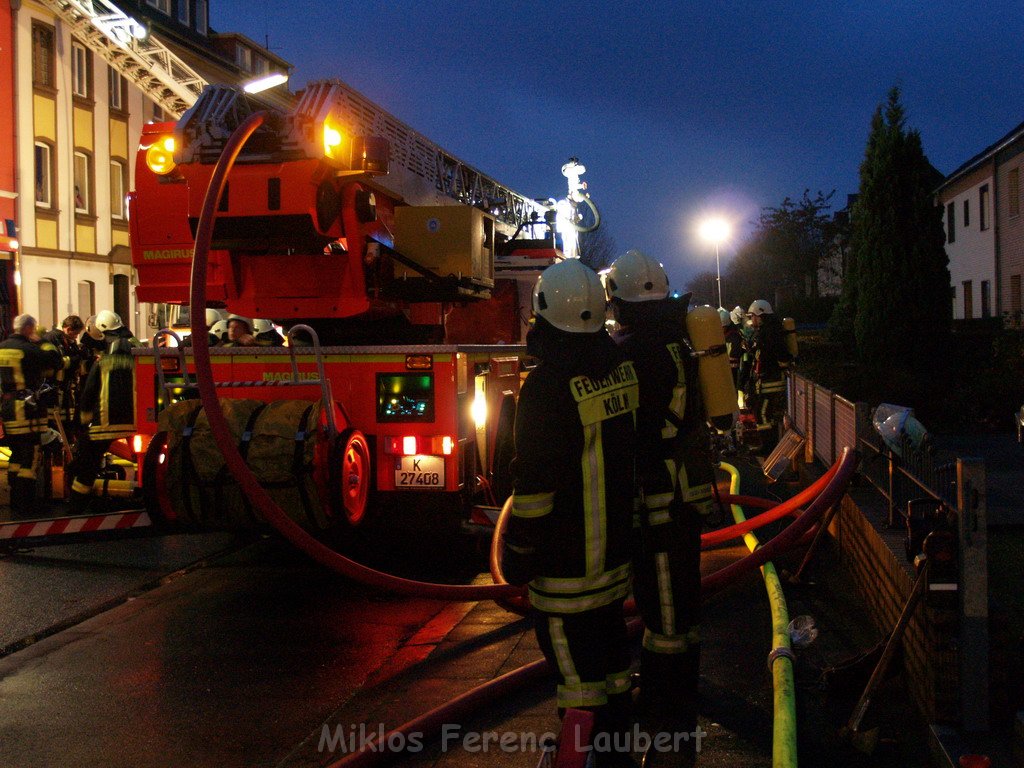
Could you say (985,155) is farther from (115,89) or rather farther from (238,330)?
Answer: (238,330)

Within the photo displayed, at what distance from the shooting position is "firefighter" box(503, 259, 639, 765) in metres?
3.48

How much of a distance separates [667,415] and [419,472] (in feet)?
8.86

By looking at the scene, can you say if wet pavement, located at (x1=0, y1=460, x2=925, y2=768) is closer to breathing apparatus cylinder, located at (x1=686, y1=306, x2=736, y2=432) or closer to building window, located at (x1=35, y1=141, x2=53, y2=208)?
breathing apparatus cylinder, located at (x1=686, y1=306, x2=736, y2=432)

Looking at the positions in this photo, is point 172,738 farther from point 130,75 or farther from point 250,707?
point 130,75

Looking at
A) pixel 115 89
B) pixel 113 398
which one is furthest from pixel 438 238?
pixel 115 89

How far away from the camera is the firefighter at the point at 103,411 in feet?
28.8

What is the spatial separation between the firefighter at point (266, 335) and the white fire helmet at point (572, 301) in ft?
13.2

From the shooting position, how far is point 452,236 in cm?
816

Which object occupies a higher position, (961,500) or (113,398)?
(113,398)

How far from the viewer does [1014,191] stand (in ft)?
95.3

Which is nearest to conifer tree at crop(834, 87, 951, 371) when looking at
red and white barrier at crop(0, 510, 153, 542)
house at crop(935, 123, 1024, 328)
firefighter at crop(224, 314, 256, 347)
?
house at crop(935, 123, 1024, 328)

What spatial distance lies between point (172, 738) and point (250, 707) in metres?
0.42

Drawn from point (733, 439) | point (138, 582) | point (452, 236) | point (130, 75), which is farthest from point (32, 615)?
point (130, 75)

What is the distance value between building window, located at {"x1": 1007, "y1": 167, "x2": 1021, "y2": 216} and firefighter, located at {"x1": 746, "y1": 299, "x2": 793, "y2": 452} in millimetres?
20095
